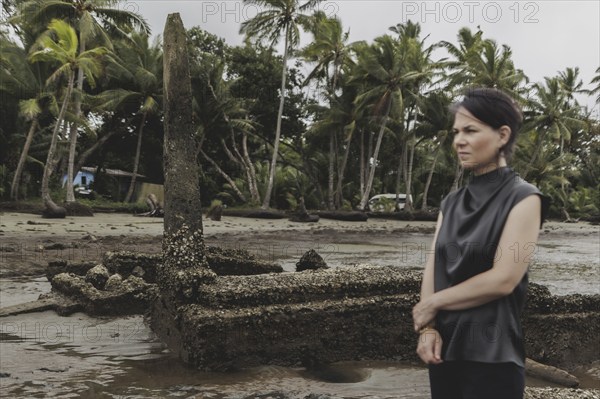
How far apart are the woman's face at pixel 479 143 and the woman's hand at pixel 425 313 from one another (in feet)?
1.48

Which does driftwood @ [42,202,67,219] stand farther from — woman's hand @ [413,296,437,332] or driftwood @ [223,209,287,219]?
woman's hand @ [413,296,437,332]

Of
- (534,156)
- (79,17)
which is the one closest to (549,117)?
(534,156)

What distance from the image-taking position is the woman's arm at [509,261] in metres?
1.83

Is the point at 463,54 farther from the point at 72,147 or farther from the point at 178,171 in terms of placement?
the point at 178,171

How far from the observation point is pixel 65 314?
22.9ft

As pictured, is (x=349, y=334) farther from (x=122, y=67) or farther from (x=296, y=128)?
(x=296, y=128)

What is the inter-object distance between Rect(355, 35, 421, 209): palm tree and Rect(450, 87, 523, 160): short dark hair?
108 ft

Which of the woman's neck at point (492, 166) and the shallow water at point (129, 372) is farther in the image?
the shallow water at point (129, 372)

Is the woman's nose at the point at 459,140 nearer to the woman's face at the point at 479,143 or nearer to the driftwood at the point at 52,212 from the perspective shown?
the woman's face at the point at 479,143

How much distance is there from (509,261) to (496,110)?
48cm

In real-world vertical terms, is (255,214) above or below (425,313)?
below

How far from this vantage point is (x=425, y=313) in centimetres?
197

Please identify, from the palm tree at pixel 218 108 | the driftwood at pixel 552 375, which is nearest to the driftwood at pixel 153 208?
the palm tree at pixel 218 108

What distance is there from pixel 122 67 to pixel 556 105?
29379 millimetres
